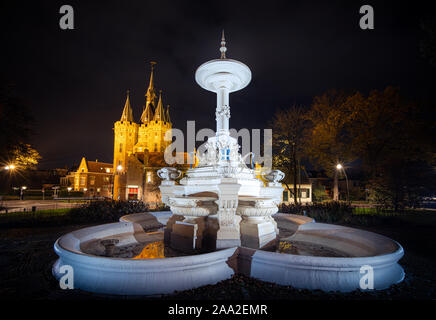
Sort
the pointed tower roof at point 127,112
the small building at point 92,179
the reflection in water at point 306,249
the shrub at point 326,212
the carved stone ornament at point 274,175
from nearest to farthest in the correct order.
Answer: the reflection in water at point 306,249 → the carved stone ornament at point 274,175 → the shrub at point 326,212 → the small building at point 92,179 → the pointed tower roof at point 127,112

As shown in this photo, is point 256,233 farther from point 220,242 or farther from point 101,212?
point 101,212

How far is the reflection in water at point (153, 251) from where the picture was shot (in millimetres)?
5492

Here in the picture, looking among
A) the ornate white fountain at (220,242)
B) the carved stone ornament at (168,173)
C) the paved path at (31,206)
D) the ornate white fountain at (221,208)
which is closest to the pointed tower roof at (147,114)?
the paved path at (31,206)

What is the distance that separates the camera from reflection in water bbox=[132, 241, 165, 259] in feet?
18.0

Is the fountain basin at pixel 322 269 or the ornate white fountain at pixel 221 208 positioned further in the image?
the ornate white fountain at pixel 221 208

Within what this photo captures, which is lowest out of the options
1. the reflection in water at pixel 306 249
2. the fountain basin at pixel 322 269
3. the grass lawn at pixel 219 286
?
the reflection in water at pixel 306 249

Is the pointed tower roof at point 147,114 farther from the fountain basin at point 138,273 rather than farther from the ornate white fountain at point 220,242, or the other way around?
the fountain basin at point 138,273

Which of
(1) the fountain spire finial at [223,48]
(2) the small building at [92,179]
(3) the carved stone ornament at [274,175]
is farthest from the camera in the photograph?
(2) the small building at [92,179]

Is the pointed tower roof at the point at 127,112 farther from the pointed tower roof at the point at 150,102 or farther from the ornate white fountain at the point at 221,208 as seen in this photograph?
the ornate white fountain at the point at 221,208

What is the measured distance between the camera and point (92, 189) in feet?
207

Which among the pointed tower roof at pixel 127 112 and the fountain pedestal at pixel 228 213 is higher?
the pointed tower roof at pixel 127 112

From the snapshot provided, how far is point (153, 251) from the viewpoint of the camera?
590cm
